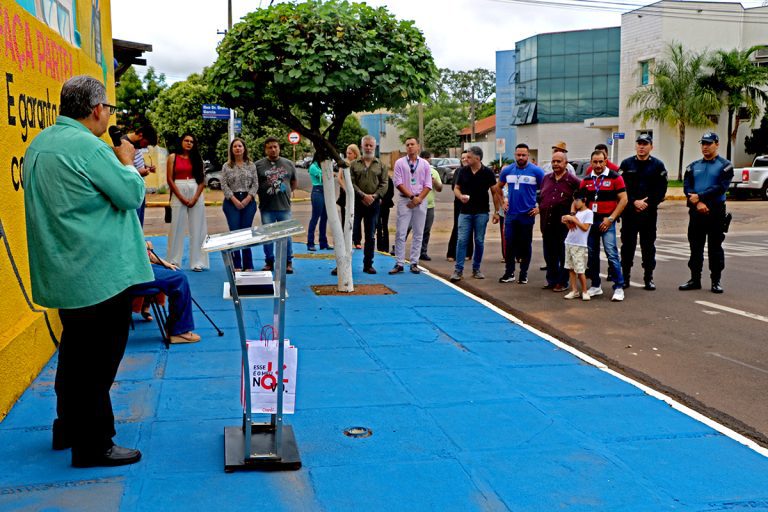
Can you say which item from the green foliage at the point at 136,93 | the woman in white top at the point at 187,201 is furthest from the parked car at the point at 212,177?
the woman in white top at the point at 187,201

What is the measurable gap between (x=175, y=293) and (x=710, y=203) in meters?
7.19

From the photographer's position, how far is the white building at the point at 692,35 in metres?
41.3

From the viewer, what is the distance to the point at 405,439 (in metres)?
4.95

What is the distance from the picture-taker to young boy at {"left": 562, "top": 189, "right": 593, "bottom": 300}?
988 cm

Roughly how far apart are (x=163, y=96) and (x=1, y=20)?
121 feet

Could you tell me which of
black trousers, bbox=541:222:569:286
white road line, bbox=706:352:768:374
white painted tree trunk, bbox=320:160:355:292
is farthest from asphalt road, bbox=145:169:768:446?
white painted tree trunk, bbox=320:160:355:292

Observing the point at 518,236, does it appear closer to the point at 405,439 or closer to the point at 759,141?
the point at 405,439

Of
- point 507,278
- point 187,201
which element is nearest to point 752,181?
point 507,278

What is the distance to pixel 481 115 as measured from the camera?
331ft

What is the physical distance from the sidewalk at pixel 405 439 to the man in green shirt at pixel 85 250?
0.34m

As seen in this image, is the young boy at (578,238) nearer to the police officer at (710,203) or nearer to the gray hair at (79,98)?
the police officer at (710,203)

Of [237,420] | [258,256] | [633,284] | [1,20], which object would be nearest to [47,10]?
[1,20]

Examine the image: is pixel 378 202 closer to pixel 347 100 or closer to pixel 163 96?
pixel 347 100

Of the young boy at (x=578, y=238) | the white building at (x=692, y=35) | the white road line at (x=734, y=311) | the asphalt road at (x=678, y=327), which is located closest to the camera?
the asphalt road at (x=678, y=327)
